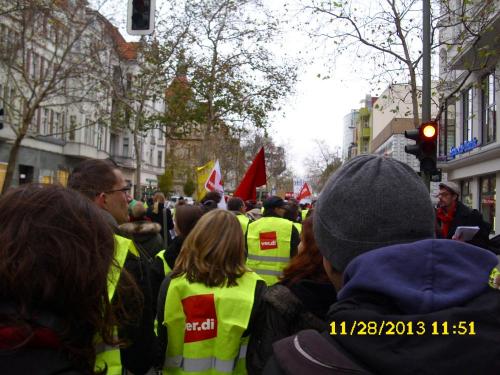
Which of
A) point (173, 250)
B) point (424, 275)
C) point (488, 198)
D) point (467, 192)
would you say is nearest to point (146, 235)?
point (173, 250)

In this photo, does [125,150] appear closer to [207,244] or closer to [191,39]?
[191,39]

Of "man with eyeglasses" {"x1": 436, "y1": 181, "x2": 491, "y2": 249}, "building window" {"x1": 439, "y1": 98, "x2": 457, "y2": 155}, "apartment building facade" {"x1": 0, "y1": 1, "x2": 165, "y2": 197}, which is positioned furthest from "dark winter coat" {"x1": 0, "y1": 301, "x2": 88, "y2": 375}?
"building window" {"x1": 439, "y1": 98, "x2": 457, "y2": 155}

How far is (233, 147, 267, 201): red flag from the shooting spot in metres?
→ 9.27

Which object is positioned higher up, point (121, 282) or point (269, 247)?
point (121, 282)

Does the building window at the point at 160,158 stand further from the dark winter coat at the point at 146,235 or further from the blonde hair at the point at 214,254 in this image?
the blonde hair at the point at 214,254

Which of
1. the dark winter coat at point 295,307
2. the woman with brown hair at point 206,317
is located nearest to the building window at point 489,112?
the woman with brown hair at point 206,317

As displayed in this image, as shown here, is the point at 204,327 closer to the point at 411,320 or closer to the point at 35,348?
the point at 35,348

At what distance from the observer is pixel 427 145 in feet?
34.9

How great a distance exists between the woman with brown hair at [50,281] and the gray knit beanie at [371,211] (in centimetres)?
69

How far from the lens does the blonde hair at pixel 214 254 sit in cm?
359

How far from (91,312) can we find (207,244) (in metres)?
2.10

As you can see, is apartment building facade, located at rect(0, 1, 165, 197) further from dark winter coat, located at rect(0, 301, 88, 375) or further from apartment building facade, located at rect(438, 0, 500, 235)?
apartment building facade, located at rect(438, 0, 500, 235)

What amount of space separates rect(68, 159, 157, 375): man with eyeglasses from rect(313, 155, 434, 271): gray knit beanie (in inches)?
28.9
